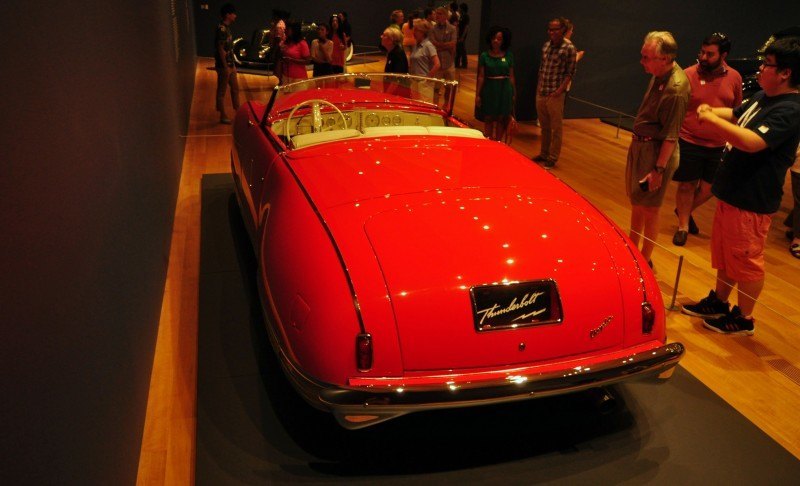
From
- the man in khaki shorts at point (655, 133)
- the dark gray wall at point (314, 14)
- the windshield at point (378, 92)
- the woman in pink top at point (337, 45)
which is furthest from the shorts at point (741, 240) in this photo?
the dark gray wall at point (314, 14)

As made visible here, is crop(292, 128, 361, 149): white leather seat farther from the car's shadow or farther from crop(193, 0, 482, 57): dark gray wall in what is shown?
crop(193, 0, 482, 57): dark gray wall

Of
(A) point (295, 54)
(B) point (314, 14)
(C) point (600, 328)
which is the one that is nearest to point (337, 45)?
(A) point (295, 54)

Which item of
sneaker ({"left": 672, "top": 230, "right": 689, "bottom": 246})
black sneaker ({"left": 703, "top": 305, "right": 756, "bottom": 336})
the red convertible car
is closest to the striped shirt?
sneaker ({"left": 672, "top": 230, "right": 689, "bottom": 246})

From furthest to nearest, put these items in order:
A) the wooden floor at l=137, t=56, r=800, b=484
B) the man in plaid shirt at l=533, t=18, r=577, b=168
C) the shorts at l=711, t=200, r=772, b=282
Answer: the man in plaid shirt at l=533, t=18, r=577, b=168 < the shorts at l=711, t=200, r=772, b=282 < the wooden floor at l=137, t=56, r=800, b=484

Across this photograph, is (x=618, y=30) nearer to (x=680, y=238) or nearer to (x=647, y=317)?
(x=680, y=238)

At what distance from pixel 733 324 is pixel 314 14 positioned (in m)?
16.4

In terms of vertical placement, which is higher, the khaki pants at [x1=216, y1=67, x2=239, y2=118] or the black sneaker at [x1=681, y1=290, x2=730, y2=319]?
the khaki pants at [x1=216, y1=67, x2=239, y2=118]

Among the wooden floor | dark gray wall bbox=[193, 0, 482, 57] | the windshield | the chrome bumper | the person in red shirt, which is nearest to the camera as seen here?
the chrome bumper

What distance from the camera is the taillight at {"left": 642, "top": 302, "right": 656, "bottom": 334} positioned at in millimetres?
2711

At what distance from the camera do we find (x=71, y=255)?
1.98 m

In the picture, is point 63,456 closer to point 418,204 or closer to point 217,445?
point 217,445

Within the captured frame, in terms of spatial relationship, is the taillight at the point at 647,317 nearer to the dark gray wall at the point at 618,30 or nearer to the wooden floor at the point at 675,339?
the wooden floor at the point at 675,339

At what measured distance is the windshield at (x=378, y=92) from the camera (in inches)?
190

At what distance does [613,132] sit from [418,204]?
24.2ft
